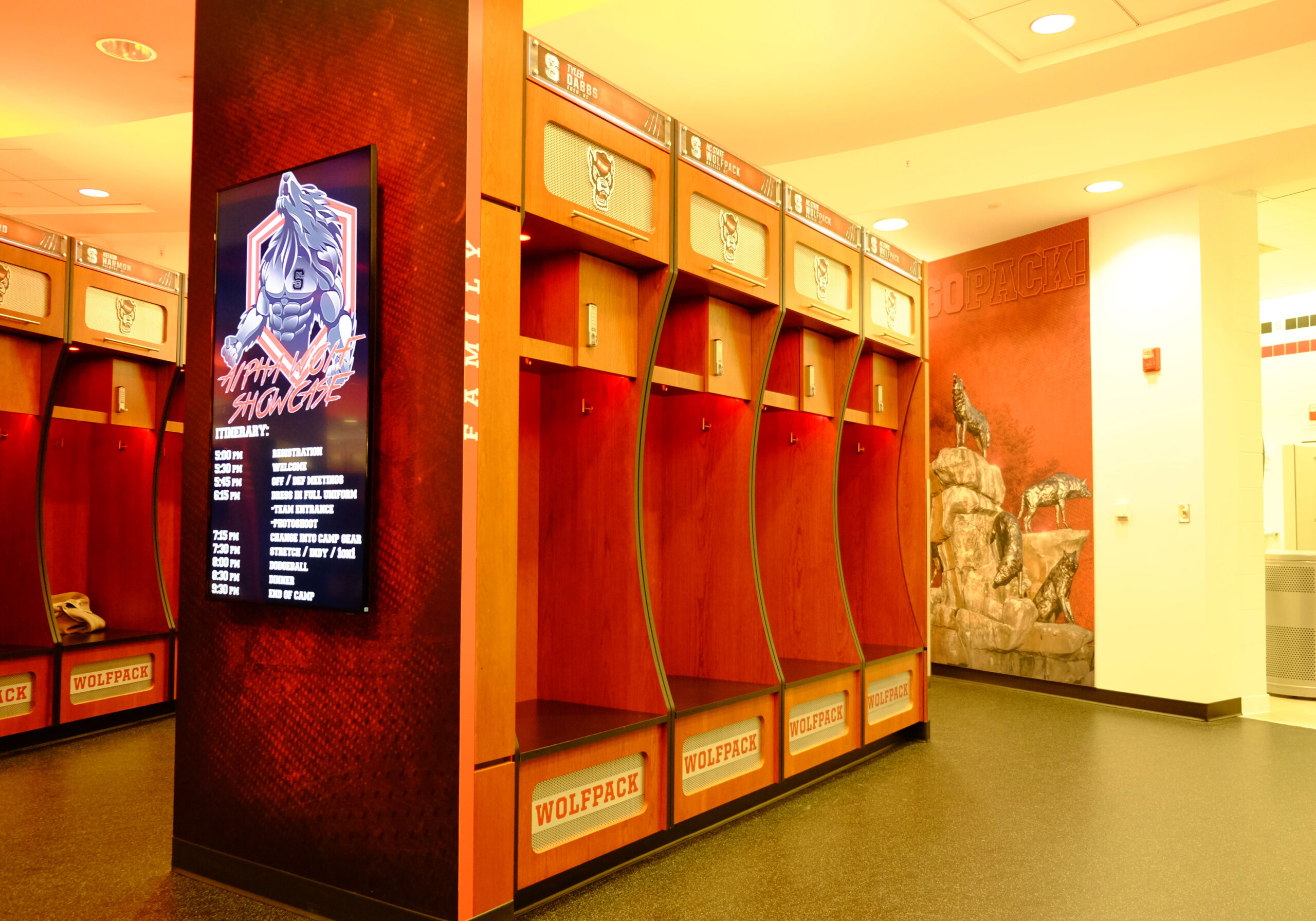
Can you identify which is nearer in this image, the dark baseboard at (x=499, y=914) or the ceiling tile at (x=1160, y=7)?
the dark baseboard at (x=499, y=914)

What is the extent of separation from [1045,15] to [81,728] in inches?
249

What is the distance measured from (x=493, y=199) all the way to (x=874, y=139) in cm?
466

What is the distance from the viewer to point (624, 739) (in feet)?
10.3

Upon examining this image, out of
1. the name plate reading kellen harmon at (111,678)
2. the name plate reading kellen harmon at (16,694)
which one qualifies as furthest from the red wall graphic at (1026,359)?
the name plate reading kellen harmon at (16,694)

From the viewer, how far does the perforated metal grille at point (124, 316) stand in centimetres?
523

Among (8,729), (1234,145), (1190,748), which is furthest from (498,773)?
(1234,145)

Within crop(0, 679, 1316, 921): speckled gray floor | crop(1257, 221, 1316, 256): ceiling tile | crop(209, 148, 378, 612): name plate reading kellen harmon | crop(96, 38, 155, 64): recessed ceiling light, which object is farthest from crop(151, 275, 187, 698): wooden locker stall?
crop(1257, 221, 1316, 256): ceiling tile

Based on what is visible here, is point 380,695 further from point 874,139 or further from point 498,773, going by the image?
point 874,139

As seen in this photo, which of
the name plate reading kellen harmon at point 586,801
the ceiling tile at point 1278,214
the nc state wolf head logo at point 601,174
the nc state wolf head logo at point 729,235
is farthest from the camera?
the ceiling tile at point 1278,214

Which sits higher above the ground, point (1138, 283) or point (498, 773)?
point (1138, 283)

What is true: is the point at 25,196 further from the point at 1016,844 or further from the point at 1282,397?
the point at 1282,397

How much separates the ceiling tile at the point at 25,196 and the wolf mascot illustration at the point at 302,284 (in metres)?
5.64

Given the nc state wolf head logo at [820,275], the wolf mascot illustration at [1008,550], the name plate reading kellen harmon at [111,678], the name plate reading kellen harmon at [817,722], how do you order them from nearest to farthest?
the name plate reading kellen harmon at [817,722]
the nc state wolf head logo at [820,275]
the name plate reading kellen harmon at [111,678]
the wolf mascot illustration at [1008,550]

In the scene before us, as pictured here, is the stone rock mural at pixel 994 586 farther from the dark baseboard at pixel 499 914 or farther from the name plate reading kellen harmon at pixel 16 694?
the name plate reading kellen harmon at pixel 16 694
